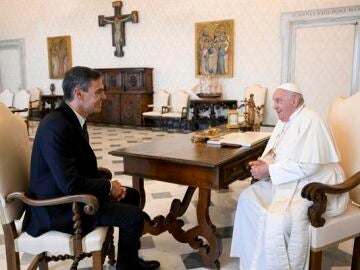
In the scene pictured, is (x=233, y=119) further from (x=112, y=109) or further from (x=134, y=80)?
(x=112, y=109)

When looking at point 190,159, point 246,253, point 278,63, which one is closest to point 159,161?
point 190,159

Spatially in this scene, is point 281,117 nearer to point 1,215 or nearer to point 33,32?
point 1,215

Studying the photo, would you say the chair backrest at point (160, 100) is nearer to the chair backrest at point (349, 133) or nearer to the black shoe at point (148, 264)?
the chair backrest at point (349, 133)

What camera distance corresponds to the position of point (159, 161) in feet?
8.43

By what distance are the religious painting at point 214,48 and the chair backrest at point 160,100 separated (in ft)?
3.27

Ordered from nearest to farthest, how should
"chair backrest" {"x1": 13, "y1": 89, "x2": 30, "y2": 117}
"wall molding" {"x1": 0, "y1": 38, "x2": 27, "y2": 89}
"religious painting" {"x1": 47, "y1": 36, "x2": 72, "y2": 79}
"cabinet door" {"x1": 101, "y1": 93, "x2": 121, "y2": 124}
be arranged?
"chair backrest" {"x1": 13, "y1": 89, "x2": 30, "y2": 117}
"cabinet door" {"x1": 101, "y1": 93, "x2": 121, "y2": 124}
"religious painting" {"x1": 47, "y1": 36, "x2": 72, "y2": 79}
"wall molding" {"x1": 0, "y1": 38, "x2": 27, "y2": 89}

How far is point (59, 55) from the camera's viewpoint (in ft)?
37.8

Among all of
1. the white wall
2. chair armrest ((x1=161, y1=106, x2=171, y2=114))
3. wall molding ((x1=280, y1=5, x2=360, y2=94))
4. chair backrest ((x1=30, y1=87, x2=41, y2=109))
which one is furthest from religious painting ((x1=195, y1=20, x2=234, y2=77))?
chair backrest ((x1=30, y1=87, x2=41, y2=109))

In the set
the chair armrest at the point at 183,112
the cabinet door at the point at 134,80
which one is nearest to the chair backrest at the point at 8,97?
the cabinet door at the point at 134,80

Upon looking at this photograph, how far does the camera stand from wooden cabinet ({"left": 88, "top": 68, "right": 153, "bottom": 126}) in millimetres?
9609

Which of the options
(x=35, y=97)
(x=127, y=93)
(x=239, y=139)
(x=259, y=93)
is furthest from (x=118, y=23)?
(x=239, y=139)

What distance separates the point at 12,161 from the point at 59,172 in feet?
1.16

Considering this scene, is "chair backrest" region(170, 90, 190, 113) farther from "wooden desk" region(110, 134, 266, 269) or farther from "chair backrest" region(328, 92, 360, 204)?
"chair backrest" region(328, 92, 360, 204)

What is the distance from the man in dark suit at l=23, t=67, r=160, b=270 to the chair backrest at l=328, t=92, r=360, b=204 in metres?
1.52
